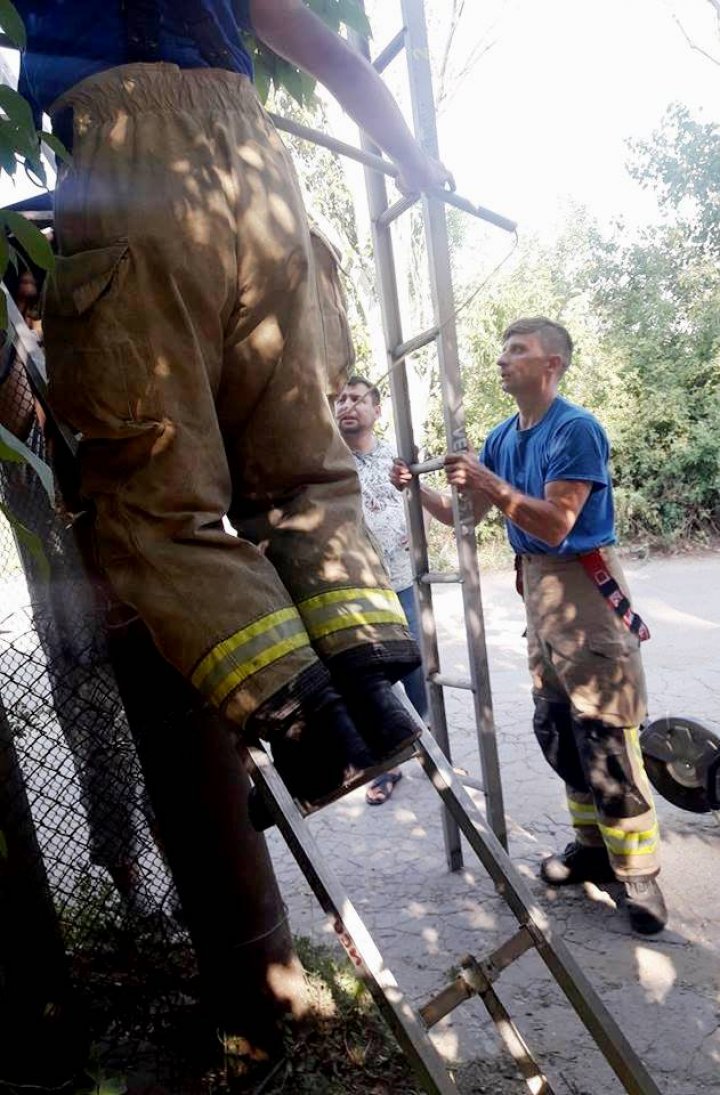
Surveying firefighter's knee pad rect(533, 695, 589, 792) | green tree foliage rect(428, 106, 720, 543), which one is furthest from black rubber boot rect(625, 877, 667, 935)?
green tree foliage rect(428, 106, 720, 543)

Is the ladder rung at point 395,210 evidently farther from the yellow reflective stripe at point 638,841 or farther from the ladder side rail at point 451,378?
the yellow reflective stripe at point 638,841

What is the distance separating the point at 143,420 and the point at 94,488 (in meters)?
0.19

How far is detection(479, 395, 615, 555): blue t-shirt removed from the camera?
2980 millimetres

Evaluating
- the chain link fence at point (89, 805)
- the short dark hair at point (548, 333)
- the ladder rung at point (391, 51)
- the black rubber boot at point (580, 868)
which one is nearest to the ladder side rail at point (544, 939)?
the chain link fence at point (89, 805)

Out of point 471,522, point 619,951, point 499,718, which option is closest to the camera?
point 619,951

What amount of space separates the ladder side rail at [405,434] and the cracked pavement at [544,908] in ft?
1.13

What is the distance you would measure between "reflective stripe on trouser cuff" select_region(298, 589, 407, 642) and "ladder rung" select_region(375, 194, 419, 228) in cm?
186

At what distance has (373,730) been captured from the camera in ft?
4.99

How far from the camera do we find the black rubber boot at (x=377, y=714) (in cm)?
150

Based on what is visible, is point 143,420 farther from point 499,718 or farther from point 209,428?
point 499,718

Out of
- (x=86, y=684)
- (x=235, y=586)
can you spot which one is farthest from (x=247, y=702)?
(x=86, y=684)

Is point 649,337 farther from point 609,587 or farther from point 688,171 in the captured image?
point 609,587

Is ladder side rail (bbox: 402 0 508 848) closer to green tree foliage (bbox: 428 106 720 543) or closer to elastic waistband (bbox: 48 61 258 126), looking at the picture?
elastic waistband (bbox: 48 61 258 126)

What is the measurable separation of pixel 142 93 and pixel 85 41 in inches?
8.3
